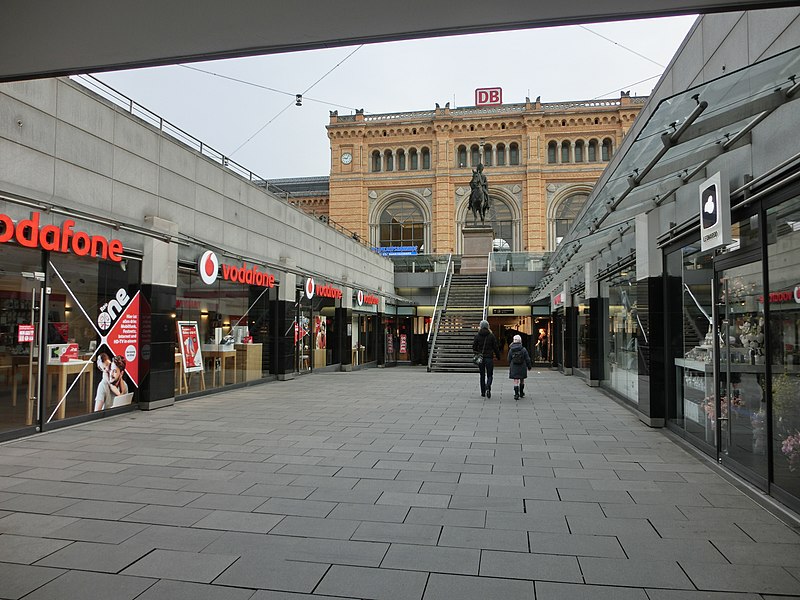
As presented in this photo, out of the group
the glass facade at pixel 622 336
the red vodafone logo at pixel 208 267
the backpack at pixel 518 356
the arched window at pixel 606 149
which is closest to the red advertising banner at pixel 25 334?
the red vodafone logo at pixel 208 267

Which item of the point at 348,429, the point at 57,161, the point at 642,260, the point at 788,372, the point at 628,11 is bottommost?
the point at 348,429

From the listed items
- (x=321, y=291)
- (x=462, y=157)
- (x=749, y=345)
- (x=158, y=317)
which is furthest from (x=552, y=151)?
(x=749, y=345)

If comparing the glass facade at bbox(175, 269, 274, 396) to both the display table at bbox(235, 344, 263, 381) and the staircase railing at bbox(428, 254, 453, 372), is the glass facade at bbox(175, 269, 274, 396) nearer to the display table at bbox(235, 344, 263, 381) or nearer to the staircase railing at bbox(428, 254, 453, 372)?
the display table at bbox(235, 344, 263, 381)

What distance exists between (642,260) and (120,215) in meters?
9.18

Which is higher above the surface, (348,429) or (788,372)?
(788,372)

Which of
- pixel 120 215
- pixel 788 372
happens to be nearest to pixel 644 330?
pixel 788 372

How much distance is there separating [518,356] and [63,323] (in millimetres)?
9118

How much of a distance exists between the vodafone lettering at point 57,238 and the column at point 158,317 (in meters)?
1.05

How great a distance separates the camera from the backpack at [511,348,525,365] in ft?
43.0

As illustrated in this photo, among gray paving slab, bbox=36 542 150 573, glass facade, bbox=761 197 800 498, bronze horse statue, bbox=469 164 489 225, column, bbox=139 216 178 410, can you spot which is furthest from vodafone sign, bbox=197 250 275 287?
bronze horse statue, bbox=469 164 489 225

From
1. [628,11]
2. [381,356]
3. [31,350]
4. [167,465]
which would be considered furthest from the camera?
[381,356]

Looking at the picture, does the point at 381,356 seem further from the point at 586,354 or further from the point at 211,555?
the point at 211,555

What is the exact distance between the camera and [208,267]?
13.1 meters

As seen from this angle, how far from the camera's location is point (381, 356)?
27406mm
